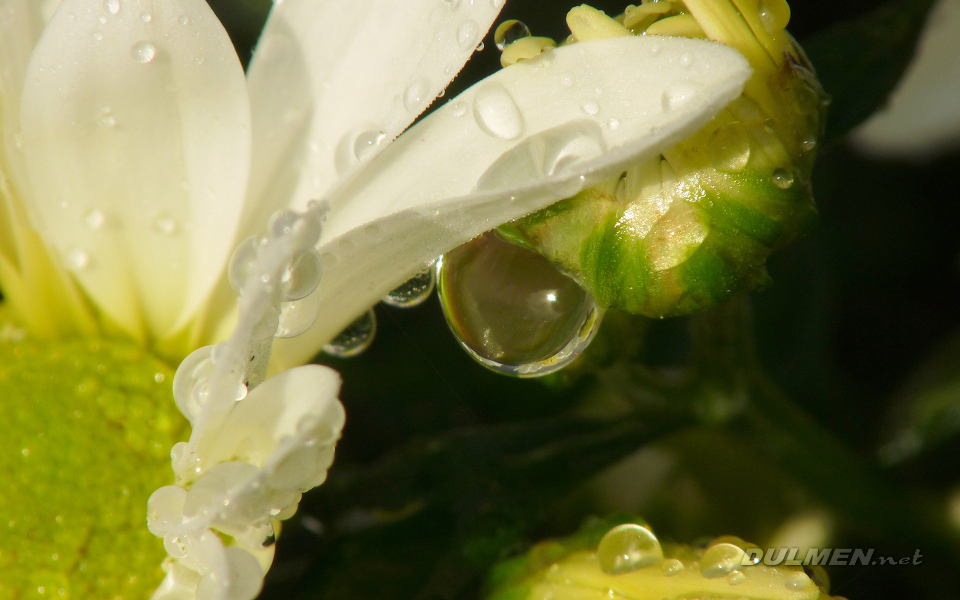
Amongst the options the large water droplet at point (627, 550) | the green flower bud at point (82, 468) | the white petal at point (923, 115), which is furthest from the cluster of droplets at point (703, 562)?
the white petal at point (923, 115)

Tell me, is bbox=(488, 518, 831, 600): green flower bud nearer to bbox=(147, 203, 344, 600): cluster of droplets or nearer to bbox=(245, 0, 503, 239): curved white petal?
bbox=(147, 203, 344, 600): cluster of droplets

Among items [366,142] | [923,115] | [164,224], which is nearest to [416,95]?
[366,142]

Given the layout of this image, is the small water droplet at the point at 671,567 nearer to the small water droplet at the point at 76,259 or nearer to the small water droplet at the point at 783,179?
the small water droplet at the point at 783,179

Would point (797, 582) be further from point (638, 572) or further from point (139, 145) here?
point (139, 145)

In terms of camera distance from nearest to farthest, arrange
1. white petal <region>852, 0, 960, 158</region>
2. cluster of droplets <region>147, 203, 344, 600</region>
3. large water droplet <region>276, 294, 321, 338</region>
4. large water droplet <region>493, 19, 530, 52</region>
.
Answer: cluster of droplets <region>147, 203, 344, 600</region> → large water droplet <region>276, 294, 321, 338</region> → large water droplet <region>493, 19, 530, 52</region> → white petal <region>852, 0, 960, 158</region>

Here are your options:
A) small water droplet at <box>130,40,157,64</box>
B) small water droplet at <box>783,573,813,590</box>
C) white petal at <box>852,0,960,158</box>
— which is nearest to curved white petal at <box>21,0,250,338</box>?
small water droplet at <box>130,40,157,64</box>

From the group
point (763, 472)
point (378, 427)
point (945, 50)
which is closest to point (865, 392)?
point (763, 472)
